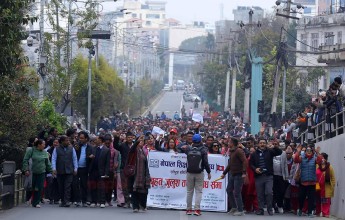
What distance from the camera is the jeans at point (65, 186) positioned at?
957 inches

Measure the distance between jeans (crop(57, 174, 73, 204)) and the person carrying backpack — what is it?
3.11m

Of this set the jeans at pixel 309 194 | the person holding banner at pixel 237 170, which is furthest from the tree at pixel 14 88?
the jeans at pixel 309 194

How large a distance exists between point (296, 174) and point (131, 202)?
405 centimetres

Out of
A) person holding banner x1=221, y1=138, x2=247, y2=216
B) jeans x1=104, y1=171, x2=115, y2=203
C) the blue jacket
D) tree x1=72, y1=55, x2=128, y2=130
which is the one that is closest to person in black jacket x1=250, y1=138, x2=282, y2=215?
the blue jacket

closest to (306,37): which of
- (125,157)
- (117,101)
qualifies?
(117,101)

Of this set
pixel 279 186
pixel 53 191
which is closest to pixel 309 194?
pixel 279 186

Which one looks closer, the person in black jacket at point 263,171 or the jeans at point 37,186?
the jeans at point 37,186

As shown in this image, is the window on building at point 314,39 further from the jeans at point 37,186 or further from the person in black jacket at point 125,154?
the jeans at point 37,186

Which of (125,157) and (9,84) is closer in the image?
(9,84)

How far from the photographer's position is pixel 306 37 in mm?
77688

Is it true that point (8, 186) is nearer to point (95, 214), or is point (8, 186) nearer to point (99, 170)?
point (95, 214)

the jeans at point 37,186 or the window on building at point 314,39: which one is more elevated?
the window on building at point 314,39

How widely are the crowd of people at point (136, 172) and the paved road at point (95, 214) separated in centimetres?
39

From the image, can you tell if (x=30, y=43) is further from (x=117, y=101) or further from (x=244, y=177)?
(x=117, y=101)
